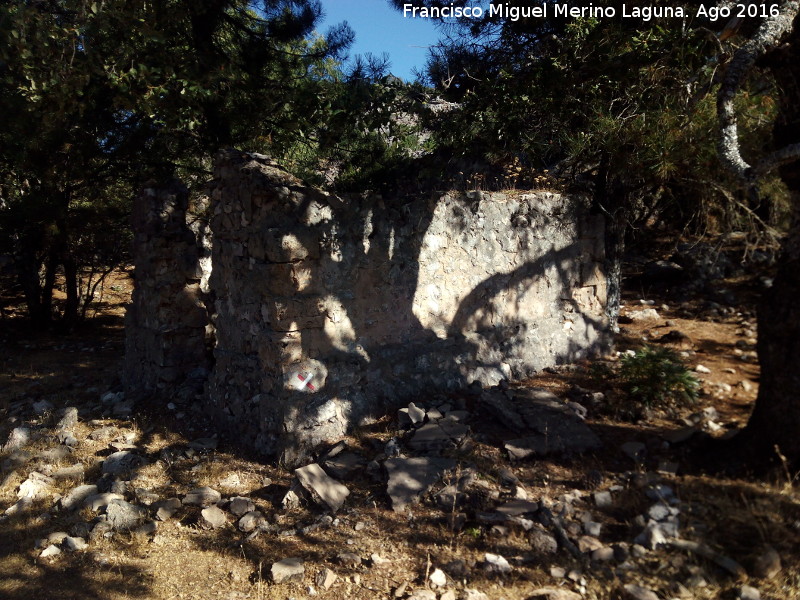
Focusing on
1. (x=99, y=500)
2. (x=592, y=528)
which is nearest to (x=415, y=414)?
(x=592, y=528)

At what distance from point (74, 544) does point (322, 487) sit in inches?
59.5

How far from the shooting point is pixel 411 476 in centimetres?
408

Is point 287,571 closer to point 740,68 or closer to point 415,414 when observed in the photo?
point 415,414

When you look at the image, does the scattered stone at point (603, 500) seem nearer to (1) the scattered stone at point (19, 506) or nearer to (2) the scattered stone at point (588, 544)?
(2) the scattered stone at point (588, 544)

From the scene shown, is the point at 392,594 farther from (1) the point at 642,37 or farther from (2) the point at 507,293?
(1) the point at 642,37

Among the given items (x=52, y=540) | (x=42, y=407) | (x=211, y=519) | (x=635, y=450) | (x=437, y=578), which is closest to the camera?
(x=437, y=578)

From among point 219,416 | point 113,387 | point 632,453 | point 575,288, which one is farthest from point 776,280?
point 113,387

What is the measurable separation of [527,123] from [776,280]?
Answer: 2975 millimetres

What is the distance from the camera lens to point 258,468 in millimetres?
4598

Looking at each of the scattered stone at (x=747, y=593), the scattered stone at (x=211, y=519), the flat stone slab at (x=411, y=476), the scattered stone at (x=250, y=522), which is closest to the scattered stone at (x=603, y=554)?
the scattered stone at (x=747, y=593)

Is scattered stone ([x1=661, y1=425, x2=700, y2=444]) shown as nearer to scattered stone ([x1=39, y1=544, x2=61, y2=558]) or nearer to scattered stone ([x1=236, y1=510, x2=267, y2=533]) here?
scattered stone ([x1=236, y1=510, x2=267, y2=533])

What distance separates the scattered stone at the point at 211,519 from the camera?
392cm

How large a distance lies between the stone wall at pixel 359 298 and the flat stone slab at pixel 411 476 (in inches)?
31.0

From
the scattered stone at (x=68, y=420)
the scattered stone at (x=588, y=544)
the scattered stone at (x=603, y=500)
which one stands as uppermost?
the scattered stone at (x=68, y=420)
